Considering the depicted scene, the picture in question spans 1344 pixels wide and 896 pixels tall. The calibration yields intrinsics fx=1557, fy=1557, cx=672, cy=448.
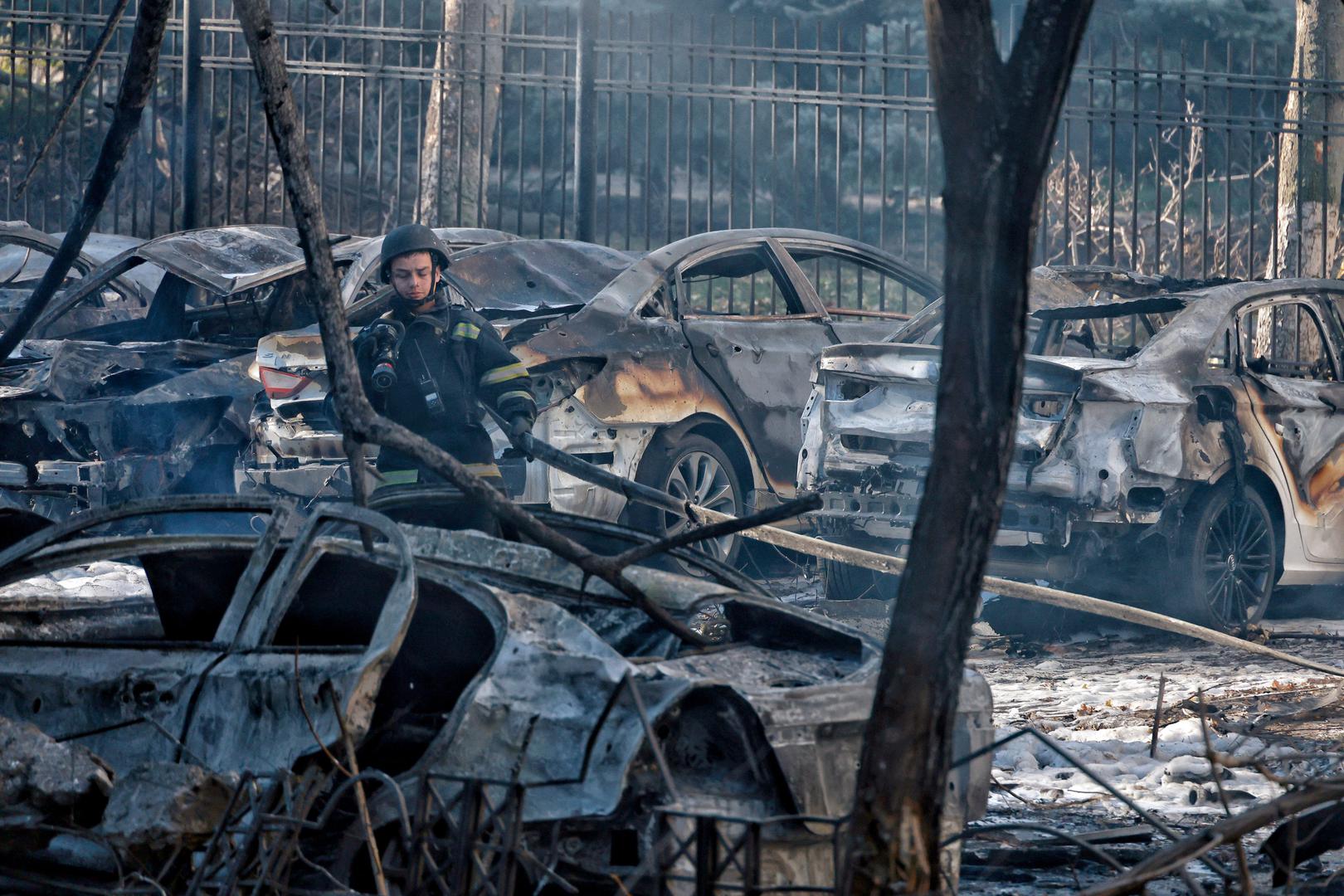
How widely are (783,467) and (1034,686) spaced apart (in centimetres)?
236

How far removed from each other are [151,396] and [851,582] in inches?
146

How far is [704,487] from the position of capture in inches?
320

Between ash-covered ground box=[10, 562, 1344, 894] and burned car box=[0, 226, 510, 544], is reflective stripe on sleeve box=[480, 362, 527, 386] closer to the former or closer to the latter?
ash-covered ground box=[10, 562, 1344, 894]

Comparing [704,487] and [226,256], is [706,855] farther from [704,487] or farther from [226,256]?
[226,256]

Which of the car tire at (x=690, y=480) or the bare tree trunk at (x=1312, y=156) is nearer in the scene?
the car tire at (x=690, y=480)

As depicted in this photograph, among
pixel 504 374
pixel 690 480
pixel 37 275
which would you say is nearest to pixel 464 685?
pixel 504 374

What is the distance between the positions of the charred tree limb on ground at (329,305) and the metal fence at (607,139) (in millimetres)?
9505

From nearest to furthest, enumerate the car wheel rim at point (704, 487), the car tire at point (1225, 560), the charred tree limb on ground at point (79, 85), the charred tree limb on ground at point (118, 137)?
the charred tree limb on ground at point (118, 137), the charred tree limb on ground at point (79, 85), the car tire at point (1225, 560), the car wheel rim at point (704, 487)

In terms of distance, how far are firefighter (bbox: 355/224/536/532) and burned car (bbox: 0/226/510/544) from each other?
230 cm

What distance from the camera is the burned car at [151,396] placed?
26.4ft

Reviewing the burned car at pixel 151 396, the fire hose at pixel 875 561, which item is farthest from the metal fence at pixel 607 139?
the fire hose at pixel 875 561

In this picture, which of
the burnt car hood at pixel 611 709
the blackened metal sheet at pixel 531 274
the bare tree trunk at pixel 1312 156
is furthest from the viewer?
the bare tree trunk at pixel 1312 156

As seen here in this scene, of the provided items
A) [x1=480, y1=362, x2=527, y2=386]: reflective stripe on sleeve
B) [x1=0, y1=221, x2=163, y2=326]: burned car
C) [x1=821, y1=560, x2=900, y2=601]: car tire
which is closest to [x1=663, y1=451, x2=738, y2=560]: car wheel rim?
[x1=821, y1=560, x2=900, y2=601]: car tire

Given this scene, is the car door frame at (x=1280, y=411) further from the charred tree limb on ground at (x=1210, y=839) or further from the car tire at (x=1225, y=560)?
the charred tree limb on ground at (x=1210, y=839)
